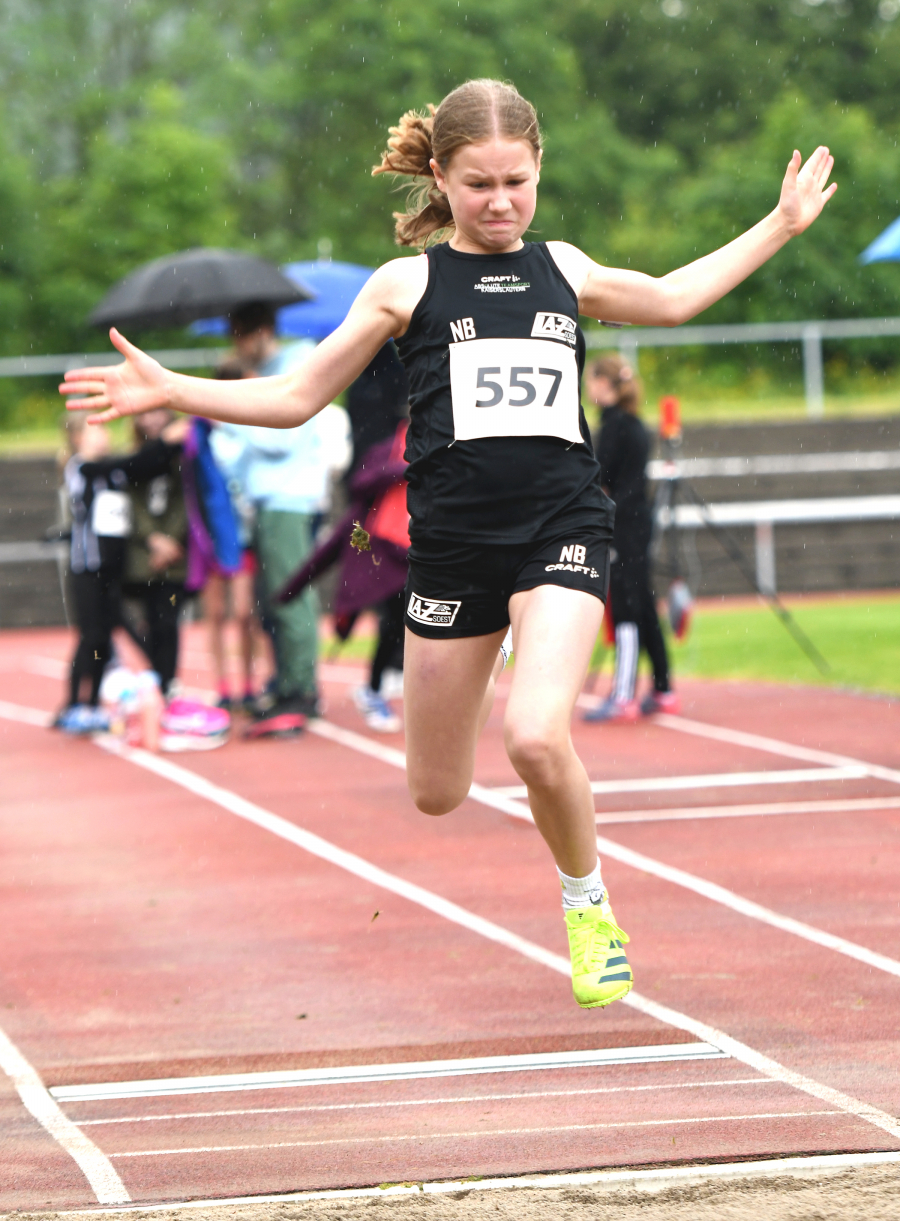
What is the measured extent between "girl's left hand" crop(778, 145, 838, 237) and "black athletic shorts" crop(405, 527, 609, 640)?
937mm

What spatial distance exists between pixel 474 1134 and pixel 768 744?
5783 millimetres

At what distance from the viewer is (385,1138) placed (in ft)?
11.9

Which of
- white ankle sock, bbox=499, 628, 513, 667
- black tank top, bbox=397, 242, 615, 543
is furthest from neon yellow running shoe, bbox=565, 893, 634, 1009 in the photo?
black tank top, bbox=397, 242, 615, 543

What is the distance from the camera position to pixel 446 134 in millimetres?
4043

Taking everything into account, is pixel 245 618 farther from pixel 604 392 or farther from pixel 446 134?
pixel 446 134

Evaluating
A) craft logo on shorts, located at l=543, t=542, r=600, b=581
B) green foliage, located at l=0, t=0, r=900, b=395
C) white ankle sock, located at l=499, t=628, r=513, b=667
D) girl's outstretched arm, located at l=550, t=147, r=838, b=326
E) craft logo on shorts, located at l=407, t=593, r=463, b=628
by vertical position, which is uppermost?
green foliage, located at l=0, t=0, r=900, b=395

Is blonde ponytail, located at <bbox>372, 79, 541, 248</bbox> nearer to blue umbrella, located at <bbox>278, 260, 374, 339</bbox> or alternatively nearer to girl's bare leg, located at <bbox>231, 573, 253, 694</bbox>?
girl's bare leg, located at <bbox>231, 573, 253, 694</bbox>

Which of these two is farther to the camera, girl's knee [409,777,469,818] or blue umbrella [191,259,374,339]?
blue umbrella [191,259,374,339]

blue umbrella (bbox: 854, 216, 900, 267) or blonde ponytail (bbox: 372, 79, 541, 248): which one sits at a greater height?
blue umbrella (bbox: 854, 216, 900, 267)

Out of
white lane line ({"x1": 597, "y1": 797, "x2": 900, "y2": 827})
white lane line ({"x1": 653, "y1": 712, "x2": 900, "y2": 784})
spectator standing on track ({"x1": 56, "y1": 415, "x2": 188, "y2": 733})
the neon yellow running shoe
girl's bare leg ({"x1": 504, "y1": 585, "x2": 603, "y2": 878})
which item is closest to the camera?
girl's bare leg ({"x1": 504, "y1": 585, "x2": 603, "y2": 878})

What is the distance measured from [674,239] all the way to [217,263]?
22418 millimetres

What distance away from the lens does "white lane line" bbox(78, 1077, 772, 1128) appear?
383 centimetres

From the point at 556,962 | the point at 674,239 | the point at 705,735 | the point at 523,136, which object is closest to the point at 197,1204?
the point at 556,962

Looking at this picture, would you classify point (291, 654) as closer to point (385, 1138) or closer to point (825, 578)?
point (385, 1138)
